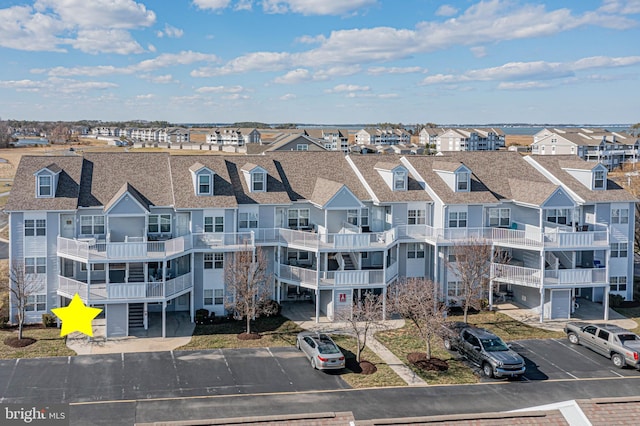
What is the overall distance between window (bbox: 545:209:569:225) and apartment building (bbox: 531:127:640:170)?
94797mm

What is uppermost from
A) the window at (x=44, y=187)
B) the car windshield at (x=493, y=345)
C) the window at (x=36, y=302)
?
the window at (x=44, y=187)

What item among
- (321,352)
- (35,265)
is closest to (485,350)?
(321,352)

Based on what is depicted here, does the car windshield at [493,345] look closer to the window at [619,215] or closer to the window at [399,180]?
Answer: the window at [399,180]

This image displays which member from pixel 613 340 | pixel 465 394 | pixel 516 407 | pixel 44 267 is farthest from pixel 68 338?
pixel 613 340

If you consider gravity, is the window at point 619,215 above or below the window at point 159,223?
above

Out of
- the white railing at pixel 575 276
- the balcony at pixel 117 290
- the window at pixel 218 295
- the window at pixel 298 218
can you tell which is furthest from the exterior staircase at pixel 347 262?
the white railing at pixel 575 276

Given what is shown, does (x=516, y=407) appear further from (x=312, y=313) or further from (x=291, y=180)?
(x=291, y=180)

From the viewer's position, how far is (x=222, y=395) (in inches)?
1071

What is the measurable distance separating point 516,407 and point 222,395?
12952 millimetres

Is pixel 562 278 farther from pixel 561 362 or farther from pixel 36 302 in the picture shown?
pixel 36 302

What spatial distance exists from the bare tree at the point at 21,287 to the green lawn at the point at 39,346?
0.84 meters

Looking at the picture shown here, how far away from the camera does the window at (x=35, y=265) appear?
36625 mm

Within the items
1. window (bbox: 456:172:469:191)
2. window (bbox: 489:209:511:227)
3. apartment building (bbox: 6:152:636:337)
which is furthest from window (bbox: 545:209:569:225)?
window (bbox: 456:172:469:191)

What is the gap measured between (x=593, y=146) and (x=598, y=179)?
95.0 meters
